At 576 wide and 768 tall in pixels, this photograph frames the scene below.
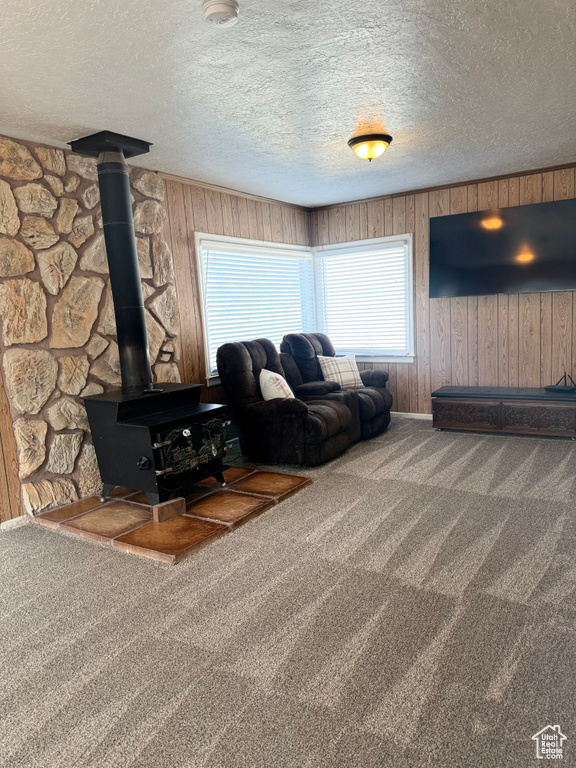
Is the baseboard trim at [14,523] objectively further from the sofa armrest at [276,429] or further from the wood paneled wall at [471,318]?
the wood paneled wall at [471,318]

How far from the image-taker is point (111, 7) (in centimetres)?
200

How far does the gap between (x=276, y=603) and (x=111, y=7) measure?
2564mm

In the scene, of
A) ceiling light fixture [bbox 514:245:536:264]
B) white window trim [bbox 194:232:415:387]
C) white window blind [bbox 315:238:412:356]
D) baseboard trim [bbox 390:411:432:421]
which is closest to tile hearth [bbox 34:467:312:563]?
white window trim [bbox 194:232:415:387]

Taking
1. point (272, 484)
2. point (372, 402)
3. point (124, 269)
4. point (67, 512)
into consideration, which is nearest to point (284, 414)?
point (272, 484)

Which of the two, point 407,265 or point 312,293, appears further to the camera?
point 312,293

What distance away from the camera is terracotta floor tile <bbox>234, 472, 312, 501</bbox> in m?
3.73

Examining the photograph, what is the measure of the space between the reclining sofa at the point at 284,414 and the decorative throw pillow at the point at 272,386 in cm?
7

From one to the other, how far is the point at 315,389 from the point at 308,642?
122 inches

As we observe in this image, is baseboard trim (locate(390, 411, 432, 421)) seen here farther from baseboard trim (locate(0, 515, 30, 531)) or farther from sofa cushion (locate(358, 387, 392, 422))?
baseboard trim (locate(0, 515, 30, 531))

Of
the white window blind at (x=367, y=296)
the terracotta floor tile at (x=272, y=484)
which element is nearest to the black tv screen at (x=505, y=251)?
the white window blind at (x=367, y=296)

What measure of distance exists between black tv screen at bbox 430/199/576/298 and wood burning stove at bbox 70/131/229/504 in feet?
10.3

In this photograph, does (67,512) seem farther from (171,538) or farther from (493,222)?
(493,222)

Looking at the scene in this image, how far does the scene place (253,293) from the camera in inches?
218

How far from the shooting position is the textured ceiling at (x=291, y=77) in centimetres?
214
